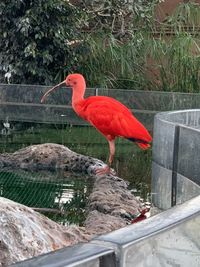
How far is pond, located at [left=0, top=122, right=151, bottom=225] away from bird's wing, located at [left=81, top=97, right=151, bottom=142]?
391 mm

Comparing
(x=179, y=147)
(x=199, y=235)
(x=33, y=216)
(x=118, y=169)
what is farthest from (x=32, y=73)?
(x=199, y=235)

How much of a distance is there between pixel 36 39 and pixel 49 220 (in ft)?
27.3

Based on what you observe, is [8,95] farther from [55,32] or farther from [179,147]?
[179,147]

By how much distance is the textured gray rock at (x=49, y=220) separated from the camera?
8.45 feet

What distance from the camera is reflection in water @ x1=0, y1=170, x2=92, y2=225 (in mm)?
4734

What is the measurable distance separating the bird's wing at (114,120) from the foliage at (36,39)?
Result: 200 inches

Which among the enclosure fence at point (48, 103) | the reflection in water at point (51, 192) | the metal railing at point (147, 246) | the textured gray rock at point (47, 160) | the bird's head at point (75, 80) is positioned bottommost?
the reflection in water at point (51, 192)

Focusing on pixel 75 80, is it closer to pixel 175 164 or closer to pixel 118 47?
pixel 175 164

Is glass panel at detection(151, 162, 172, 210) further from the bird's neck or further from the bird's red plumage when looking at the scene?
the bird's neck

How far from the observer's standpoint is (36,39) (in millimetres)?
11227

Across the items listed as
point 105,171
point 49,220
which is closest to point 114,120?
point 105,171

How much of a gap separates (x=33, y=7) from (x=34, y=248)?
8.80 m

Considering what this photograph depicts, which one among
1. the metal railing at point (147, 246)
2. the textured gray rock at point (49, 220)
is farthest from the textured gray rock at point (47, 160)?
the metal railing at point (147, 246)

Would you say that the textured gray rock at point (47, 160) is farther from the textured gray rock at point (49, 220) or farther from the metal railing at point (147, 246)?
the metal railing at point (147, 246)
